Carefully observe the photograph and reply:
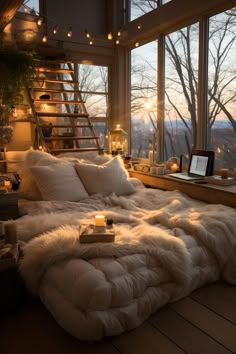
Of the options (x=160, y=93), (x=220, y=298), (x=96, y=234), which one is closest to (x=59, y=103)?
(x=160, y=93)

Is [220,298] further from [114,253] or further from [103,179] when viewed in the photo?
[103,179]

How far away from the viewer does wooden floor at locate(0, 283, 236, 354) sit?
166 cm

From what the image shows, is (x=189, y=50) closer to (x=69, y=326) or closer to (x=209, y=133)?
(x=209, y=133)

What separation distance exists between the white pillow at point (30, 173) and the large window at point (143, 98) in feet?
5.76

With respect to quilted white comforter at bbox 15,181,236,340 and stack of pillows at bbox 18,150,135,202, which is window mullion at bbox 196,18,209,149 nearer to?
stack of pillows at bbox 18,150,135,202

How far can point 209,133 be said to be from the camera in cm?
383

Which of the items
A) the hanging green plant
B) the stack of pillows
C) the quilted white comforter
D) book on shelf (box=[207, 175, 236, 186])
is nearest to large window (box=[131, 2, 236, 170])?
book on shelf (box=[207, 175, 236, 186])

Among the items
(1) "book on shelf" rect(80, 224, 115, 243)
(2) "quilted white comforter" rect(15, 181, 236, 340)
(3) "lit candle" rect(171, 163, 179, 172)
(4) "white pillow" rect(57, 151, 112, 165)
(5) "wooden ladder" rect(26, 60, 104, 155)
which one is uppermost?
(5) "wooden ladder" rect(26, 60, 104, 155)

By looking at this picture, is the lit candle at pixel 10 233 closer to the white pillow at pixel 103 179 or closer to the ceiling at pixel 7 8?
the white pillow at pixel 103 179

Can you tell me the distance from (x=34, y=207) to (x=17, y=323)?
3.71 ft

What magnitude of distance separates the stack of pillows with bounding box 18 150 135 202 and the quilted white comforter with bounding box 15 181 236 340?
0.40 m

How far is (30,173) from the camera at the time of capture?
127 inches

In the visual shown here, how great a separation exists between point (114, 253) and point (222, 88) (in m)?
2.53

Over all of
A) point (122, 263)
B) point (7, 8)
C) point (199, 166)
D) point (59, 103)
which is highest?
point (7, 8)
